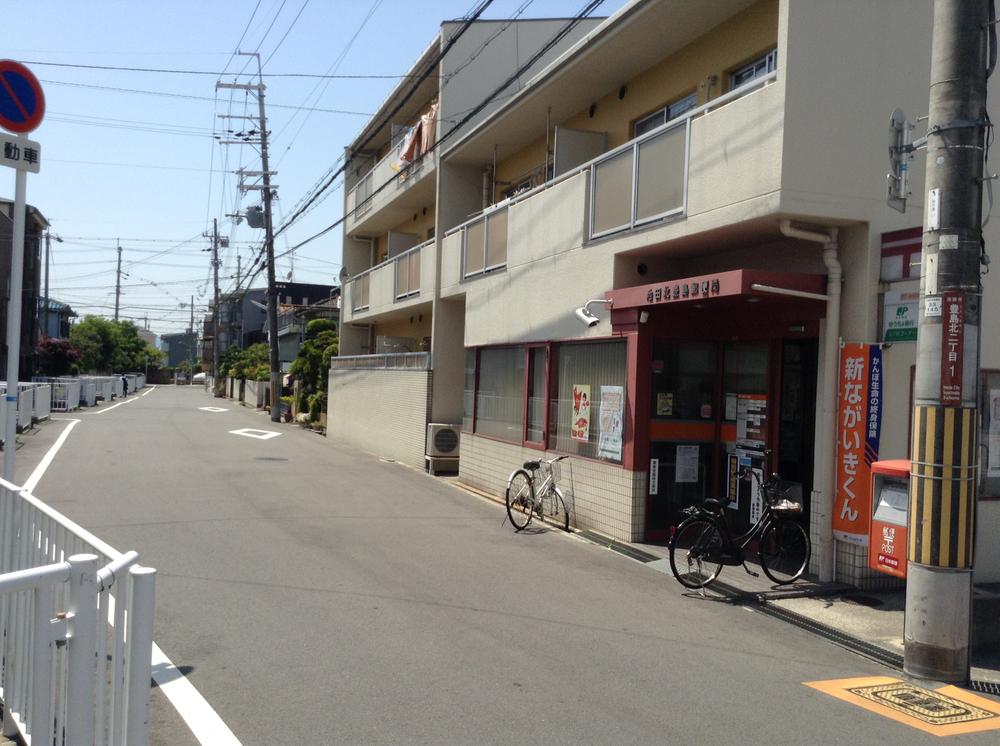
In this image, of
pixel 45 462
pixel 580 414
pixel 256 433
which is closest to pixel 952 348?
pixel 580 414

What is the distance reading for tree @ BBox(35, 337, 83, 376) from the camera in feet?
166

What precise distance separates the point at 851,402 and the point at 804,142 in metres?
2.55

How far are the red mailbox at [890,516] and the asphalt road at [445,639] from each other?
0.82 metres

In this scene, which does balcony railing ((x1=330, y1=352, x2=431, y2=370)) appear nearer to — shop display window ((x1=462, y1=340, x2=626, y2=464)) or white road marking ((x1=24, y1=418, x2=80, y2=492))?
shop display window ((x1=462, y1=340, x2=626, y2=464))

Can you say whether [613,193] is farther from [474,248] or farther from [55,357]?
[55,357]

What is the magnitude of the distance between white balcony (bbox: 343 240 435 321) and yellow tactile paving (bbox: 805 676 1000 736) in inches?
572

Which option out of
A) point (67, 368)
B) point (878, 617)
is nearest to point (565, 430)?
point (878, 617)

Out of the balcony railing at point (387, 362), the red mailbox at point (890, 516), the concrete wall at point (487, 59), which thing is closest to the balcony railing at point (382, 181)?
the concrete wall at point (487, 59)

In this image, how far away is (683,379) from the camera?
436 inches

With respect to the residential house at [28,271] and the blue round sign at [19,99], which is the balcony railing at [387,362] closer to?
the blue round sign at [19,99]

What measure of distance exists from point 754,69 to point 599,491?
5.67 m

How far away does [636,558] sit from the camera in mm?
10195

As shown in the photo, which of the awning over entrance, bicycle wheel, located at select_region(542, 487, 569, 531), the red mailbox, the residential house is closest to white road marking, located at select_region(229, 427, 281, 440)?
bicycle wheel, located at select_region(542, 487, 569, 531)

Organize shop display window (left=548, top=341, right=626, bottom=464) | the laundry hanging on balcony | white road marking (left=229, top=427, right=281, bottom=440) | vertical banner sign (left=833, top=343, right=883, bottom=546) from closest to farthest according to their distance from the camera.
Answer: vertical banner sign (left=833, top=343, right=883, bottom=546) → shop display window (left=548, top=341, right=626, bottom=464) → the laundry hanging on balcony → white road marking (left=229, top=427, right=281, bottom=440)
